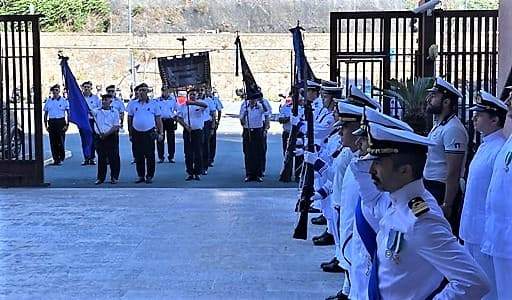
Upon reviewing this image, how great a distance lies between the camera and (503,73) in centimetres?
823

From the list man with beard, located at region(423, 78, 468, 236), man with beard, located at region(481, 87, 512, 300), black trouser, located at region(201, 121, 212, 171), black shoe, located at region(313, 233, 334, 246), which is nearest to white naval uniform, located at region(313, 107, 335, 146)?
black shoe, located at region(313, 233, 334, 246)

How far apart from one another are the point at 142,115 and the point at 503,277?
10631mm

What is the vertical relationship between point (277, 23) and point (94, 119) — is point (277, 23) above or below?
above

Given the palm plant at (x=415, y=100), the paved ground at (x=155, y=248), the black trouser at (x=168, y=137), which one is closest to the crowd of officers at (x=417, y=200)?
the paved ground at (x=155, y=248)

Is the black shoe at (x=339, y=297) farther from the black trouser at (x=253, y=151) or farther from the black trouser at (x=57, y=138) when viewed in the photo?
the black trouser at (x=57, y=138)

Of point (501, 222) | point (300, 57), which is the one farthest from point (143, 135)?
point (501, 222)

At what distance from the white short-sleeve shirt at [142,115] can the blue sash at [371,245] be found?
10966mm

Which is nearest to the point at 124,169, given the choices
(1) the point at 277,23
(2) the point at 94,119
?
(2) the point at 94,119

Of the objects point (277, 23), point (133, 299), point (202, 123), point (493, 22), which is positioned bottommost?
point (133, 299)

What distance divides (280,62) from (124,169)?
25.9 metres

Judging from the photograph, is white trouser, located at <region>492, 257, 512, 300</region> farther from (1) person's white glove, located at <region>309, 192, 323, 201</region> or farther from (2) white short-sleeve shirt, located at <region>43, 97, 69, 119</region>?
(2) white short-sleeve shirt, located at <region>43, 97, 69, 119</region>

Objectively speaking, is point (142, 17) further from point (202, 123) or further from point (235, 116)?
point (202, 123)

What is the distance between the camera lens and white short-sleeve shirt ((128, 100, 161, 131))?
47.7ft

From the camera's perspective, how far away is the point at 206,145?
16078mm
